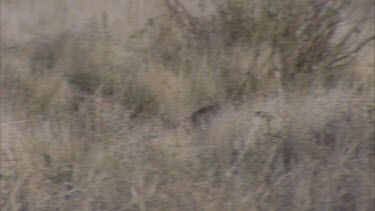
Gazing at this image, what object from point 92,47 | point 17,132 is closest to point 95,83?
point 92,47

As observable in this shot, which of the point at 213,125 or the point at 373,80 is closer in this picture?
the point at 213,125

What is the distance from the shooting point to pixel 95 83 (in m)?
6.22

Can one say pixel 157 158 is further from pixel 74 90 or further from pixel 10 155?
pixel 74 90

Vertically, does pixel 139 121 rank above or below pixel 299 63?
below

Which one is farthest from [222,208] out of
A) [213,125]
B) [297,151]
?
[213,125]

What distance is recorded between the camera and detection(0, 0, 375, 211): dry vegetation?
4.12 metres

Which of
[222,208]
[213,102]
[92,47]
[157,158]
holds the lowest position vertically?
[222,208]

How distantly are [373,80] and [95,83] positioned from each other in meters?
2.59

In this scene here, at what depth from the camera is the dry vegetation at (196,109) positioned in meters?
4.12

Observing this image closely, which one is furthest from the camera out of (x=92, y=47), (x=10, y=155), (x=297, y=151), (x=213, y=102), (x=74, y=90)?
(x=92, y=47)

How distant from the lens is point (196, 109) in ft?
17.9

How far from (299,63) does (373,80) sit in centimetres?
86

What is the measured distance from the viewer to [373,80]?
5.21 m

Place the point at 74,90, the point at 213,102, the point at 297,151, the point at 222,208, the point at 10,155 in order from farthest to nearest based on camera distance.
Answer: the point at 74,90, the point at 213,102, the point at 10,155, the point at 297,151, the point at 222,208
